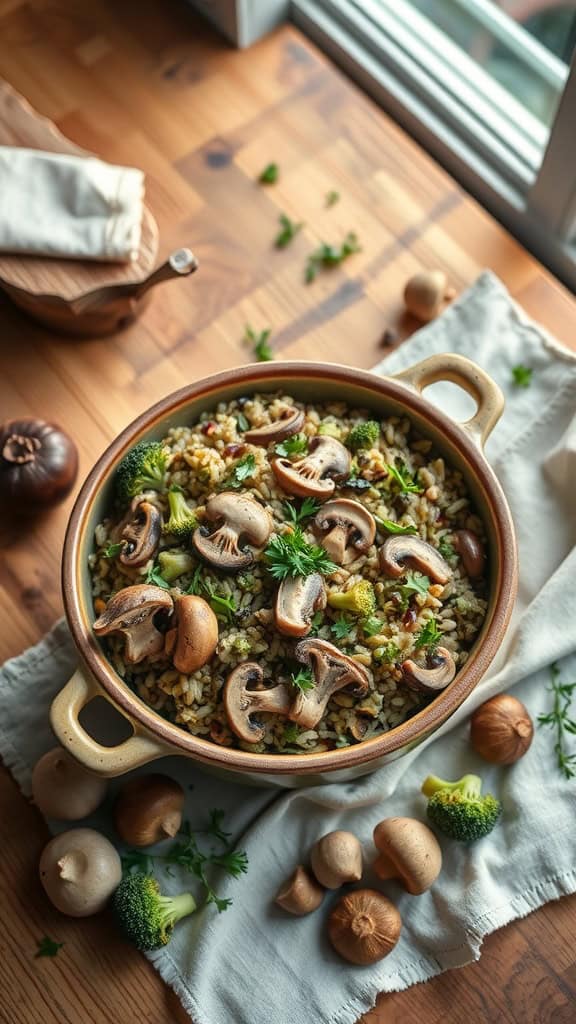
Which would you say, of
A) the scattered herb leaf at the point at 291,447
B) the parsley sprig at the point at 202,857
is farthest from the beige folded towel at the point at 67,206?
the parsley sprig at the point at 202,857

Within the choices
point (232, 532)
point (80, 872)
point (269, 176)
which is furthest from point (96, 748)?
point (269, 176)

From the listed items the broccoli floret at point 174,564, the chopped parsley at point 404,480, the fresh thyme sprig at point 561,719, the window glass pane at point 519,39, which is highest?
the window glass pane at point 519,39

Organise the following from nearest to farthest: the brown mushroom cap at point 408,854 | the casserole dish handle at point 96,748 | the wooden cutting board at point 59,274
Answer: the casserole dish handle at point 96,748
the brown mushroom cap at point 408,854
the wooden cutting board at point 59,274

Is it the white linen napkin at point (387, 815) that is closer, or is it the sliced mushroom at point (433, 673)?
the sliced mushroom at point (433, 673)

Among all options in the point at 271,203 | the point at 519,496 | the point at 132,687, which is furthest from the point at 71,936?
the point at 271,203

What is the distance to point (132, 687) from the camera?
2.18 meters

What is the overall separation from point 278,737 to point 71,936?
70 centimetres

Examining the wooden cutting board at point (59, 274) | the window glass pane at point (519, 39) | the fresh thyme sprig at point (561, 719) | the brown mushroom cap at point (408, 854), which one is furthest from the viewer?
the window glass pane at point (519, 39)

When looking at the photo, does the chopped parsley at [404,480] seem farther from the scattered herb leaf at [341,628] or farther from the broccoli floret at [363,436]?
the scattered herb leaf at [341,628]

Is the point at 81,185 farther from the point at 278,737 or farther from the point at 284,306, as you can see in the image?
the point at 278,737

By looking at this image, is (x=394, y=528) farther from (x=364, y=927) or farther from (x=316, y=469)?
(x=364, y=927)

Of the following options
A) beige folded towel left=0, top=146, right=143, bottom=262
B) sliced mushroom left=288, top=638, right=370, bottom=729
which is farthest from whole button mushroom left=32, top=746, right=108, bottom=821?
beige folded towel left=0, top=146, right=143, bottom=262

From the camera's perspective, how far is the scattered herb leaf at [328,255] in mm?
2855

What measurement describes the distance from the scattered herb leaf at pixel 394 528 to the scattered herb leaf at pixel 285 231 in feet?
3.29
